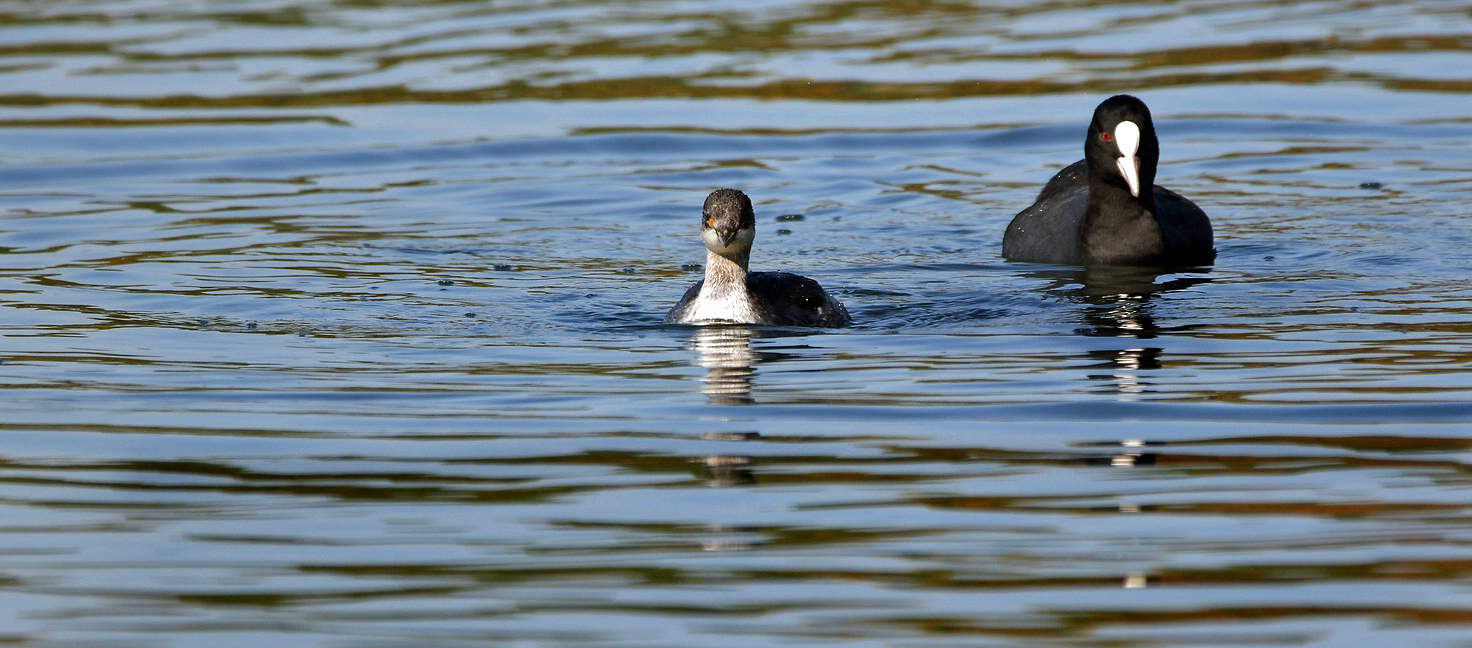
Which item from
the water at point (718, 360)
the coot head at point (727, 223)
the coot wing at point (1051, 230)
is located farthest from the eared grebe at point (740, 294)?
the coot wing at point (1051, 230)

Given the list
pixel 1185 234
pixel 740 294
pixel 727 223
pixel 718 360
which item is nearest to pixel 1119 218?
pixel 1185 234

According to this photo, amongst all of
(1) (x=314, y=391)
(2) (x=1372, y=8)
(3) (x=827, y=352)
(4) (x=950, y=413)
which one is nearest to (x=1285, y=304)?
(3) (x=827, y=352)

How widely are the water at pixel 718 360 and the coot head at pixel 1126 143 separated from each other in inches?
27.6

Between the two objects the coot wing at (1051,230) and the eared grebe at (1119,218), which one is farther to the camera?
the coot wing at (1051,230)

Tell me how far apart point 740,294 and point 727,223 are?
15.1 inches

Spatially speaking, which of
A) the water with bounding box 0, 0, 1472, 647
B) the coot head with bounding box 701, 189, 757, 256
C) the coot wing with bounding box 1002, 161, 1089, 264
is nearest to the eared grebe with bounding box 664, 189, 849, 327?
the coot head with bounding box 701, 189, 757, 256

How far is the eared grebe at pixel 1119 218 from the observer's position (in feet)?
39.5

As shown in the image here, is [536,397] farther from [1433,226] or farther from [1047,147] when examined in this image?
[1047,147]

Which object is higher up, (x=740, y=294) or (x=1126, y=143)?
(x=1126, y=143)

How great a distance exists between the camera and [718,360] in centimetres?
904

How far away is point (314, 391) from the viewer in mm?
8297

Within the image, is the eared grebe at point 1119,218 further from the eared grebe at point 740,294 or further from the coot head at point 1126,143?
the eared grebe at point 740,294

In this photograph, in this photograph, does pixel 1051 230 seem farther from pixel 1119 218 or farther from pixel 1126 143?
pixel 1126 143

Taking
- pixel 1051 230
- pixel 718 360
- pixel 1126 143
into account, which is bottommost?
pixel 718 360
